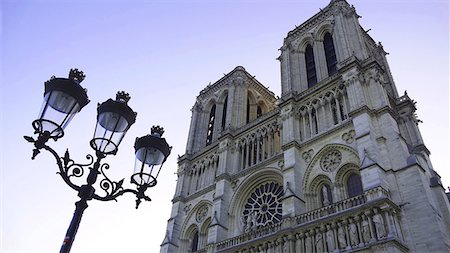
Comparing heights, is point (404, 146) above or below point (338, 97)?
below

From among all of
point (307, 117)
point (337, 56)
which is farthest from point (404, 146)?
point (337, 56)

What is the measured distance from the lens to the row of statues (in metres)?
13.5

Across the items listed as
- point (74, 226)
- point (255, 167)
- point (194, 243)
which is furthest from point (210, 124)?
point (74, 226)

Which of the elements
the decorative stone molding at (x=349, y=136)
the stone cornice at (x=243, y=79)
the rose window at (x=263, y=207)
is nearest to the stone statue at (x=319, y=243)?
the rose window at (x=263, y=207)

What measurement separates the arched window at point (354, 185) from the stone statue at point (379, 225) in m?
3.06

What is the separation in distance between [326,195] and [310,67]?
448 inches

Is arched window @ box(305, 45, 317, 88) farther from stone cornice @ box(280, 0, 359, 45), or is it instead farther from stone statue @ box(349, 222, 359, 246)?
stone statue @ box(349, 222, 359, 246)

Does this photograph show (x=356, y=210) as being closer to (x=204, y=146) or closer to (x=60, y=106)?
(x=60, y=106)

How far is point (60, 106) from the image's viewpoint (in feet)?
17.9

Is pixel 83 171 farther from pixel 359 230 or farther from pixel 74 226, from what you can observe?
pixel 359 230

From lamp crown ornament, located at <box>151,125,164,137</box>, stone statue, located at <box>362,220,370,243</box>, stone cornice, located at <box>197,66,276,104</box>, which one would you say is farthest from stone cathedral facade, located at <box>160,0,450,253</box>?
lamp crown ornament, located at <box>151,125,164,137</box>

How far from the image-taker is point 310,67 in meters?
25.5

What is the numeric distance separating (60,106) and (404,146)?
15.0 m

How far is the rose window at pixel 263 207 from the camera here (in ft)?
65.3
